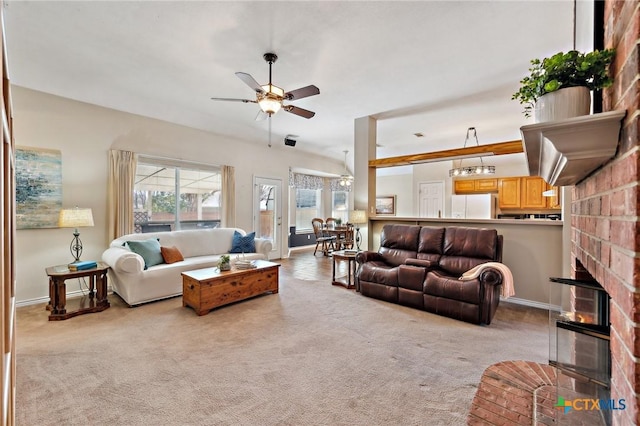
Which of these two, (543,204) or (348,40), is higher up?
(348,40)

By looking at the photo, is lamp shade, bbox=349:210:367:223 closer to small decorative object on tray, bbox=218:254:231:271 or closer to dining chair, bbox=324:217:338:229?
small decorative object on tray, bbox=218:254:231:271

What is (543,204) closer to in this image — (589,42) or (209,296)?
(589,42)

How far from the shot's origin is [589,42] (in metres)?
1.43

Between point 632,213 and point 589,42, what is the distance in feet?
4.04

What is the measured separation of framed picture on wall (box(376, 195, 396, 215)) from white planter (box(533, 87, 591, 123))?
28.0 feet

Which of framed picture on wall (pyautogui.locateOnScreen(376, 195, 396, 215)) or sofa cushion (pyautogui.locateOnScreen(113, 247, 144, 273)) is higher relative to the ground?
framed picture on wall (pyautogui.locateOnScreen(376, 195, 396, 215))

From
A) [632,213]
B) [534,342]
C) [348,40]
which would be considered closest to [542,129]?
[632,213]

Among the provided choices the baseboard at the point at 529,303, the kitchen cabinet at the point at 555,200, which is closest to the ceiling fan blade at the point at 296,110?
the baseboard at the point at 529,303

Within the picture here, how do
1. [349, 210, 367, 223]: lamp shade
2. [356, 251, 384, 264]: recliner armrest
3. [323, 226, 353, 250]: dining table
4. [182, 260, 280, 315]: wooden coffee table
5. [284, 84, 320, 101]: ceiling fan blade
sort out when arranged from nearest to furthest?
[284, 84, 320, 101]: ceiling fan blade < [182, 260, 280, 315]: wooden coffee table < [356, 251, 384, 264]: recliner armrest < [349, 210, 367, 223]: lamp shade < [323, 226, 353, 250]: dining table

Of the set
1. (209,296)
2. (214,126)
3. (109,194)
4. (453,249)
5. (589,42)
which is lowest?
(209,296)

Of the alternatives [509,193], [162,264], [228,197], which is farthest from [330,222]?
[162,264]

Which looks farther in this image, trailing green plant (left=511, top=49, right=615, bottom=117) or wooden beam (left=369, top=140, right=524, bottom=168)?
wooden beam (left=369, top=140, right=524, bottom=168)

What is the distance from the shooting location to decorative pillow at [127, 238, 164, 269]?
3.92m

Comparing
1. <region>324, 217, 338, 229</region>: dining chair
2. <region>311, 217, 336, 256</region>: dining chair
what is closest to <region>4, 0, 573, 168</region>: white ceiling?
<region>311, 217, 336, 256</region>: dining chair
